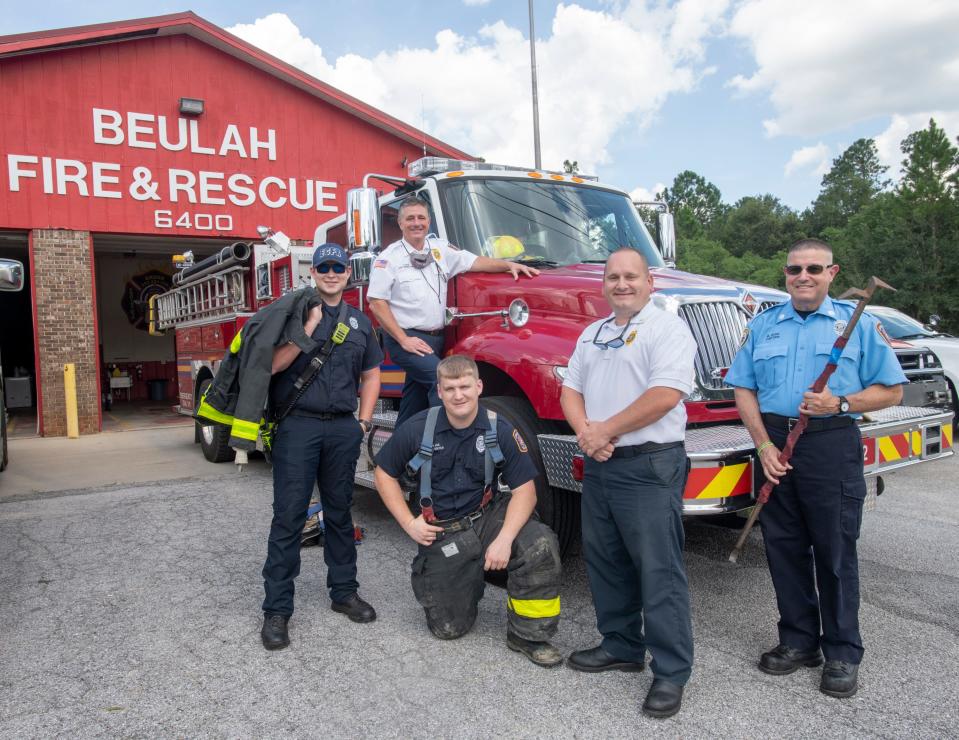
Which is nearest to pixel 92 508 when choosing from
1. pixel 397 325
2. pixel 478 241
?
pixel 397 325

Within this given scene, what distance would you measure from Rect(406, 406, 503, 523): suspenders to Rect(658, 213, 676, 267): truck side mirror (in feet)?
9.80

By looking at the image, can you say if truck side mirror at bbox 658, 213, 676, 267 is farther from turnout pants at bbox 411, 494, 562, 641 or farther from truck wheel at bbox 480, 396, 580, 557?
turnout pants at bbox 411, 494, 562, 641

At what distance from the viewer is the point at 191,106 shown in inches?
502

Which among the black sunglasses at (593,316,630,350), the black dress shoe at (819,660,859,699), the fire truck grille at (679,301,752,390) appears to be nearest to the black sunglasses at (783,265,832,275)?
the black sunglasses at (593,316,630,350)

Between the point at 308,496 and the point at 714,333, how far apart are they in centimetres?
214

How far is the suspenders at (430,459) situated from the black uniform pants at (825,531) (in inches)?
45.3

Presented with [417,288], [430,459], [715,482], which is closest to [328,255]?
[417,288]

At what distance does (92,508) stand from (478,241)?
4.00m

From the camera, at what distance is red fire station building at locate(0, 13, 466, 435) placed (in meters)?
11.8

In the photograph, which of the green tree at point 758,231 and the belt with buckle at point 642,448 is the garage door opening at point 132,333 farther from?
the green tree at point 758,231

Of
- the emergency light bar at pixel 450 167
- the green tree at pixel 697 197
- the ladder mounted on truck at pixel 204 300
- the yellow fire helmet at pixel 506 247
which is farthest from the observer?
the green tree at pixel 697 197

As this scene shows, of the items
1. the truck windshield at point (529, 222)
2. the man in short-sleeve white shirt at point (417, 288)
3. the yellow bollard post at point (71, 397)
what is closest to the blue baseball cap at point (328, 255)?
the man in short-sleeve white shirt at point (417, 288)

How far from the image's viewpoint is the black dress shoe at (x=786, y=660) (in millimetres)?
3047

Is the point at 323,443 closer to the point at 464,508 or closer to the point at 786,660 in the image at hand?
the point at 464,508
